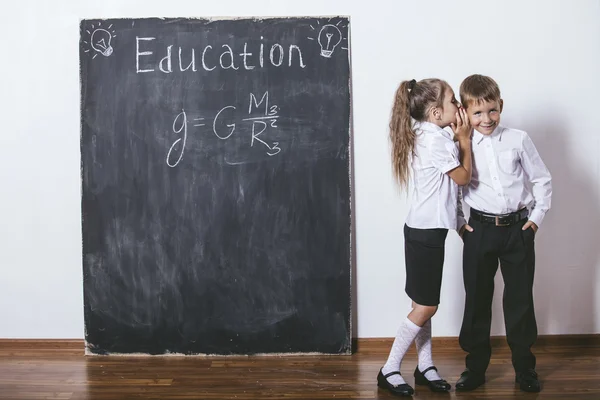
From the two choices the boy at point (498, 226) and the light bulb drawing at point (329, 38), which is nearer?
the boy at point (498, 226)

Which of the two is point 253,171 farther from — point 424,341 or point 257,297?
point 424,341

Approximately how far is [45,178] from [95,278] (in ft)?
1.71

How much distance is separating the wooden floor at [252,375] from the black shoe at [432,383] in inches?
1.4

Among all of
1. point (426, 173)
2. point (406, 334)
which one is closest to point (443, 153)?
point (426, 173)

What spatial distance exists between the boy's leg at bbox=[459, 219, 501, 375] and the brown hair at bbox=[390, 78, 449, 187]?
39 cm

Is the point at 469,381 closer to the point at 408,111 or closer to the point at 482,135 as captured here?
the point at 482,135

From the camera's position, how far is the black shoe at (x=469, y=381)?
2699 mm

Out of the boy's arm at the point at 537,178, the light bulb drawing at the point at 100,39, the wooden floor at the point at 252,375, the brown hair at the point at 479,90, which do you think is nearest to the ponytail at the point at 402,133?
the brown hair at the point at 479,90

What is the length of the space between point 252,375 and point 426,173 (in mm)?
1138

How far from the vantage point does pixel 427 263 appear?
2604 mm

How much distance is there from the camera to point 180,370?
9.70 ft

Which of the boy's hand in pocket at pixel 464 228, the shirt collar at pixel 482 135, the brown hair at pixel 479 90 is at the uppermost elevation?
the brown hair at pixel 479 90

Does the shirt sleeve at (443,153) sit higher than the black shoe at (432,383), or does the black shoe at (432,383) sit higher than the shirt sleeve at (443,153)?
the shirt sleeve at (443,153)

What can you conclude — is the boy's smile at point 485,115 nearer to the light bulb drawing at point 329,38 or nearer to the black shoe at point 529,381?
the light bulb drawing at point 329,38
